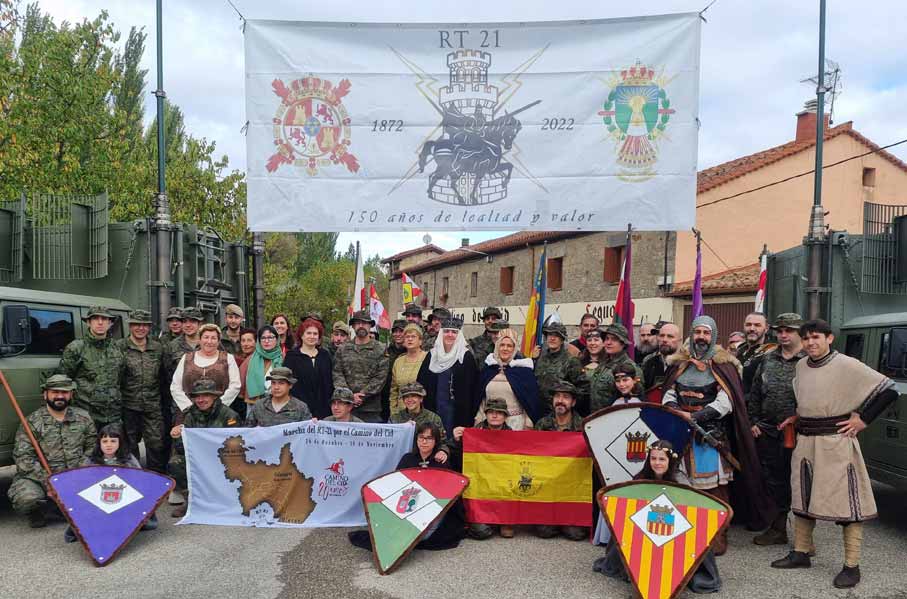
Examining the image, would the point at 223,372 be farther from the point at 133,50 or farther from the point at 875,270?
the point at 133,50

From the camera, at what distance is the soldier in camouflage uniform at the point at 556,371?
250 inches

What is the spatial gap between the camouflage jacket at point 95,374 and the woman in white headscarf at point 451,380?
2954mm

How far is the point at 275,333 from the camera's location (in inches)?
290

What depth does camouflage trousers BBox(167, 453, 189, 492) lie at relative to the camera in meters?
6.63

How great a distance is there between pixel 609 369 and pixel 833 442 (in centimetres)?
188

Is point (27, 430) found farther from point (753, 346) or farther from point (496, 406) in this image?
point (753, 346)

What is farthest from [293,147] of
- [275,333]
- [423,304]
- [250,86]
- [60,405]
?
[423,304]

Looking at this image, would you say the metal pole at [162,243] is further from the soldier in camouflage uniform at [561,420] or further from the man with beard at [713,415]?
the man with beard at [713,415]

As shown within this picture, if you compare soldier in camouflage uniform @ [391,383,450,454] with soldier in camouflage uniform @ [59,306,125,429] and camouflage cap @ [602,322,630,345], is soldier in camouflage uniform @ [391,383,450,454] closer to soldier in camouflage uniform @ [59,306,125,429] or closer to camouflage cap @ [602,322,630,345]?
camouflage cap @ [602,322,630,345]

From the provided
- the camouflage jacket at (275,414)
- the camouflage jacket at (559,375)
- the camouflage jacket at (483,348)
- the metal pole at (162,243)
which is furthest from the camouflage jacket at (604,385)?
the metal pole at (162,243)

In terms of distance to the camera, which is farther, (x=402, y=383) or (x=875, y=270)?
(x=875, y=270)

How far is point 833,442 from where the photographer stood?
15.7ft

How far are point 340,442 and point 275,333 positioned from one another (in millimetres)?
1806

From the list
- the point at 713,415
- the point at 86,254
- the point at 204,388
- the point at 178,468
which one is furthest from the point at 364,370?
the point at 86,254
